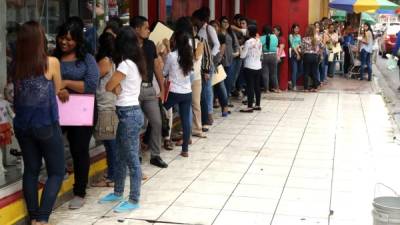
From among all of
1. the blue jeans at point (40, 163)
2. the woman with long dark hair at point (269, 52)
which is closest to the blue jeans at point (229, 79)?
the woman with long dark hair at point (269, 52)

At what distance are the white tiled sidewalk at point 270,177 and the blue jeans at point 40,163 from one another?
34cm

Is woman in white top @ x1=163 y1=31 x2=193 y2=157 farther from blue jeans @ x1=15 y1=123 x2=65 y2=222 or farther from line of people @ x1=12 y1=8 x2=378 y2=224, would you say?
blue jeans @ x1=15 y1=123 x2=65 y2=222

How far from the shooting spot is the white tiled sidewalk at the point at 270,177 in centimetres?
511

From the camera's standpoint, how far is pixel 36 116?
4.42 m

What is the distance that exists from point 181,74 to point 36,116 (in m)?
2.89

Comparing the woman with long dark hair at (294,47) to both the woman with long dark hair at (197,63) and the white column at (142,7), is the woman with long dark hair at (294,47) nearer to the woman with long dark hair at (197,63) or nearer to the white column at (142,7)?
the woman with long dark hair at (197,63)

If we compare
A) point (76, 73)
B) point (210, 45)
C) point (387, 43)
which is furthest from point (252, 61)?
point (387, 43)

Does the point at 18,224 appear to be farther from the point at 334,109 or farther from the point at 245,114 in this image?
the point at 334,109

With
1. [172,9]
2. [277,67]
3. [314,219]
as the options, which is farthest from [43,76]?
[277,67]

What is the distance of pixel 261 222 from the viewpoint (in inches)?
195

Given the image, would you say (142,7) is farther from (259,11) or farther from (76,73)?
(259,11)

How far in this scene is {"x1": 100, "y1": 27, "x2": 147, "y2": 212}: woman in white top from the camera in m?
5.04

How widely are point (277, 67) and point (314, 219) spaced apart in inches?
365

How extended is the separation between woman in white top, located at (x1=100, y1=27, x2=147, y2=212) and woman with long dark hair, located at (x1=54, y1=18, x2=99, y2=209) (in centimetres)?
21
